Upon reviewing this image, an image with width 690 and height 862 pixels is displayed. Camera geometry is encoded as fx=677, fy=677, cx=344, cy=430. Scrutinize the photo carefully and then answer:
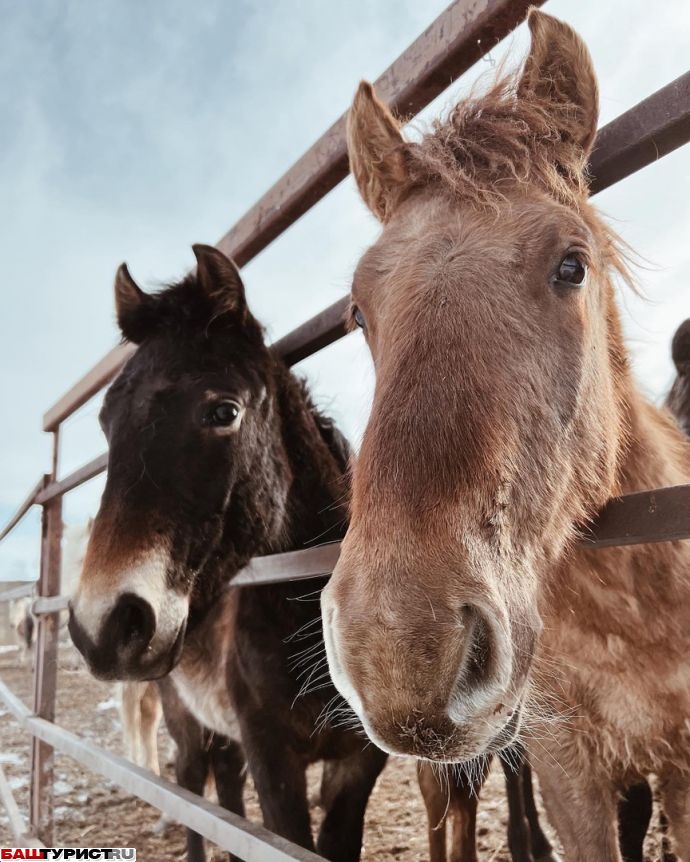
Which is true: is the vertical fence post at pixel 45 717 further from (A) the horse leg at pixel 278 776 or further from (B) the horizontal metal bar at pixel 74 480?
(A) the horse leg at pixel 278 776

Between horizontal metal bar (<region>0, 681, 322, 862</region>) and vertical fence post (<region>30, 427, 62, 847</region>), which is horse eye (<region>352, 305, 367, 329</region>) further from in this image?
vertical fence post (<region>30, 427, 62, 847</region>)

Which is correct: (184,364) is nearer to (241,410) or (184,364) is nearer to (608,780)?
(241,410)

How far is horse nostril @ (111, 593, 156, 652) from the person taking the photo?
7.69 feet

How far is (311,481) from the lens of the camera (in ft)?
10.9

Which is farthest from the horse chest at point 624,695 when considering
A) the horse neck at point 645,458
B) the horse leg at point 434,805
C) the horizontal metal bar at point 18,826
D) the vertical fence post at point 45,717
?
the horizontal metal bar at point 18,826

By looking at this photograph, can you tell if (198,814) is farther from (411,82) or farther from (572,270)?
(411,82)

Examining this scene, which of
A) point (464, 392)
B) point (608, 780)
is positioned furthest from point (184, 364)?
point (608, 780)

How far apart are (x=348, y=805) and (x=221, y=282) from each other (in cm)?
243

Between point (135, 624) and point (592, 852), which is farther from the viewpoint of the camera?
point (135, 624)

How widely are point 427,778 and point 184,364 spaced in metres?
2.51

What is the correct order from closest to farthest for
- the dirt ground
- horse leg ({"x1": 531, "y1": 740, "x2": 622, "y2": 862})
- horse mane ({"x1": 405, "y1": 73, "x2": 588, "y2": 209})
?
1. horse mane ({"x1": 405, "y1": 73, "x2": 588, "y2": 209})
2. horse leg ({"x1": 531, "y1": 740, "x2": 622, "y2": 862})
3. the dirt ground

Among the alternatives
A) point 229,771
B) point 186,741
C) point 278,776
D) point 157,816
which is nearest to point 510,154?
point 278,776

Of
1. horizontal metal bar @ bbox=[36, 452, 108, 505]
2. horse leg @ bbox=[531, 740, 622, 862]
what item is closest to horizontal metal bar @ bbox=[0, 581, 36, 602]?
horizontal metal bar @ bbox=[36, 452, 108, 505]

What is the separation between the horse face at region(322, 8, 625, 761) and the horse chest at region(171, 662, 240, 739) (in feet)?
8.52
